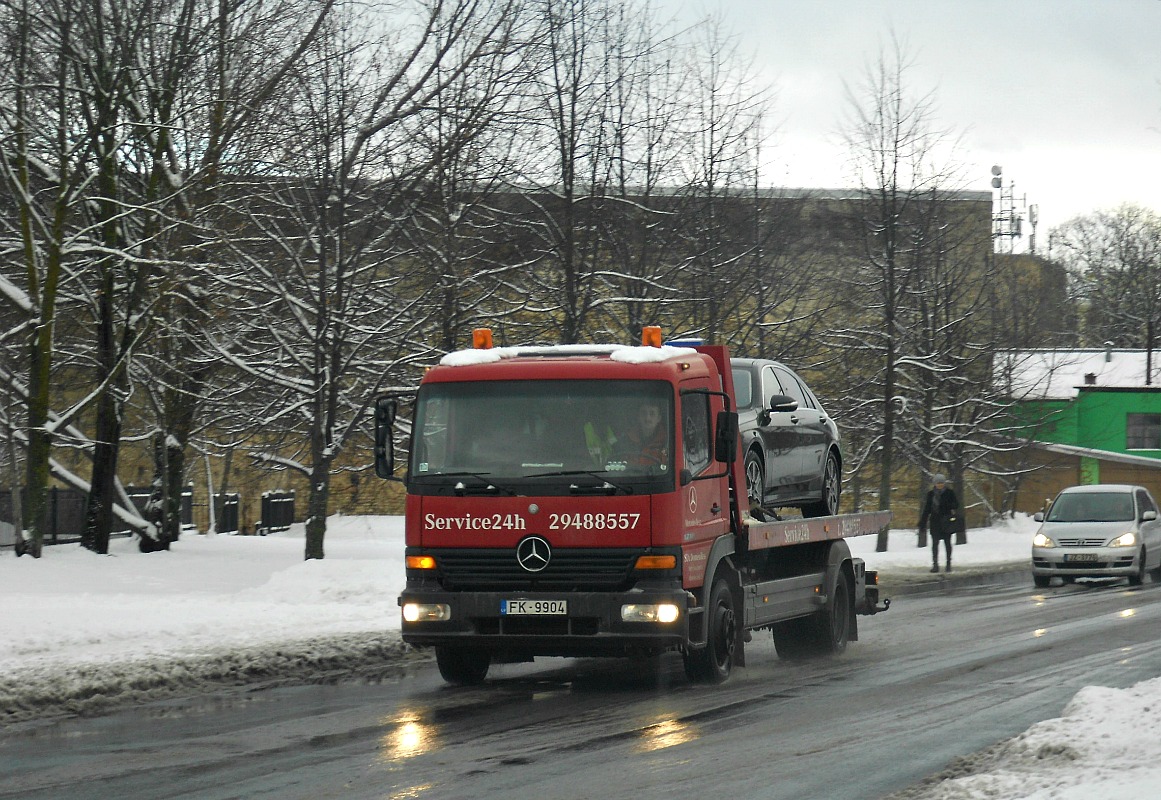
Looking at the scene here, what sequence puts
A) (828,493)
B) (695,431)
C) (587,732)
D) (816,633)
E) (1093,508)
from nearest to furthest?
1. (587,732)
2. (695,431)
3. (816,633)
4. (828,493)
5. (1093,508)

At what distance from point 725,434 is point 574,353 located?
1326 millimetres

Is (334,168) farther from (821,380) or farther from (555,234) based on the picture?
(821,380)

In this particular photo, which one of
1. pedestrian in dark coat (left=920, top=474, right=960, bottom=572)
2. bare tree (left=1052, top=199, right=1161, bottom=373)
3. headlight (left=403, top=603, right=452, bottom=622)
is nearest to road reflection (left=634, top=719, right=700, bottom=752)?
headlight (left=403, top=603, right=452, bottom=622)

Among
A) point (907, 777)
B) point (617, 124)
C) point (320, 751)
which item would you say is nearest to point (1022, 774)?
point (907, 777)

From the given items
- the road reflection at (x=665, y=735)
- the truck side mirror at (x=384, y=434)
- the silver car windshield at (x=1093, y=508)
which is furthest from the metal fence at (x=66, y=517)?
the road reflection at (x=665, y=735)

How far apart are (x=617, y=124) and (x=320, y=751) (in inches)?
653

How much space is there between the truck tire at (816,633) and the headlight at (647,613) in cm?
360

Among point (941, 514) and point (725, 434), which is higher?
point (725, 434)

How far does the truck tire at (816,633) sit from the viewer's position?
14117 millimetres

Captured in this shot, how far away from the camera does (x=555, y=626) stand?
1068 cm

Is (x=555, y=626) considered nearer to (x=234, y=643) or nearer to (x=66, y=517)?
(x=234, y=643)

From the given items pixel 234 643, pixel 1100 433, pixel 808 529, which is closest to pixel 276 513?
pixel 234 643

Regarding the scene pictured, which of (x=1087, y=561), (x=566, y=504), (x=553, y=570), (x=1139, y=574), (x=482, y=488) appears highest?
(x=482, y=488)

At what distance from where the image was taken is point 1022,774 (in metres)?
7.35
